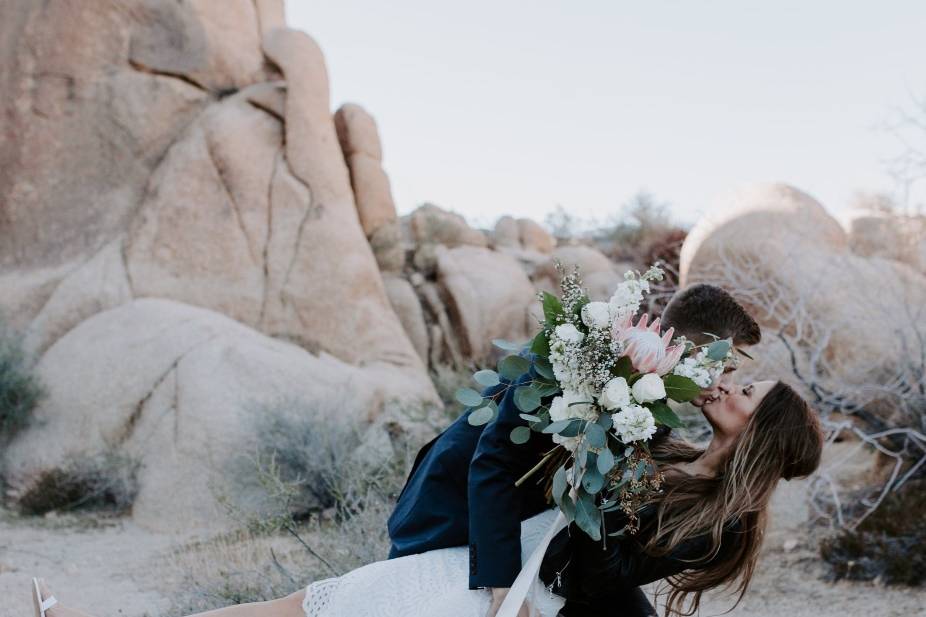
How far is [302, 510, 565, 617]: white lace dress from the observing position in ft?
8.08

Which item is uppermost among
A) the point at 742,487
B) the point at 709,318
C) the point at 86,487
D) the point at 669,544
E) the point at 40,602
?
the point at 709,318

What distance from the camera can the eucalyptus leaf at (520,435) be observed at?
2.40 metres

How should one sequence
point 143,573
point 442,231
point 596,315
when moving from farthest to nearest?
1. point 442,231
2. point 143,573
3. point 596,315

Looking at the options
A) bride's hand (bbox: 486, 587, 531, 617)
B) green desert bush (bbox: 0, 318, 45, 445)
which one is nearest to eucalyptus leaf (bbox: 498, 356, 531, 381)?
bride's hand (bbox: 486, 587, 531, 617)

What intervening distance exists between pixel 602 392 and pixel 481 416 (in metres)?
0.34

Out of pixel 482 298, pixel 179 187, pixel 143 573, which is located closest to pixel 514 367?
pixel 143 573

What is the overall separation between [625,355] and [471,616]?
2.58ft

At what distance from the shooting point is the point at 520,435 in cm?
241

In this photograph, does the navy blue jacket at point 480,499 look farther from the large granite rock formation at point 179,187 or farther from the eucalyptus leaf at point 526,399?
the large granite rock formation at point 179,187

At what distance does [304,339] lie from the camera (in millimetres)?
9641

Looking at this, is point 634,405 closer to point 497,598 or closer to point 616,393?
point 616,393

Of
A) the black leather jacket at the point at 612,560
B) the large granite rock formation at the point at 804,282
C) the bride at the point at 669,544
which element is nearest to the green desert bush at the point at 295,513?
the bride at the point at 669,544

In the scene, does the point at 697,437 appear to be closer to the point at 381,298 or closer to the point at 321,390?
the point at 321,390

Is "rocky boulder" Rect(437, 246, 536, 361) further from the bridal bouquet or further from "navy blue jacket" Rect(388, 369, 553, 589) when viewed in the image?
the bridal bouquet
